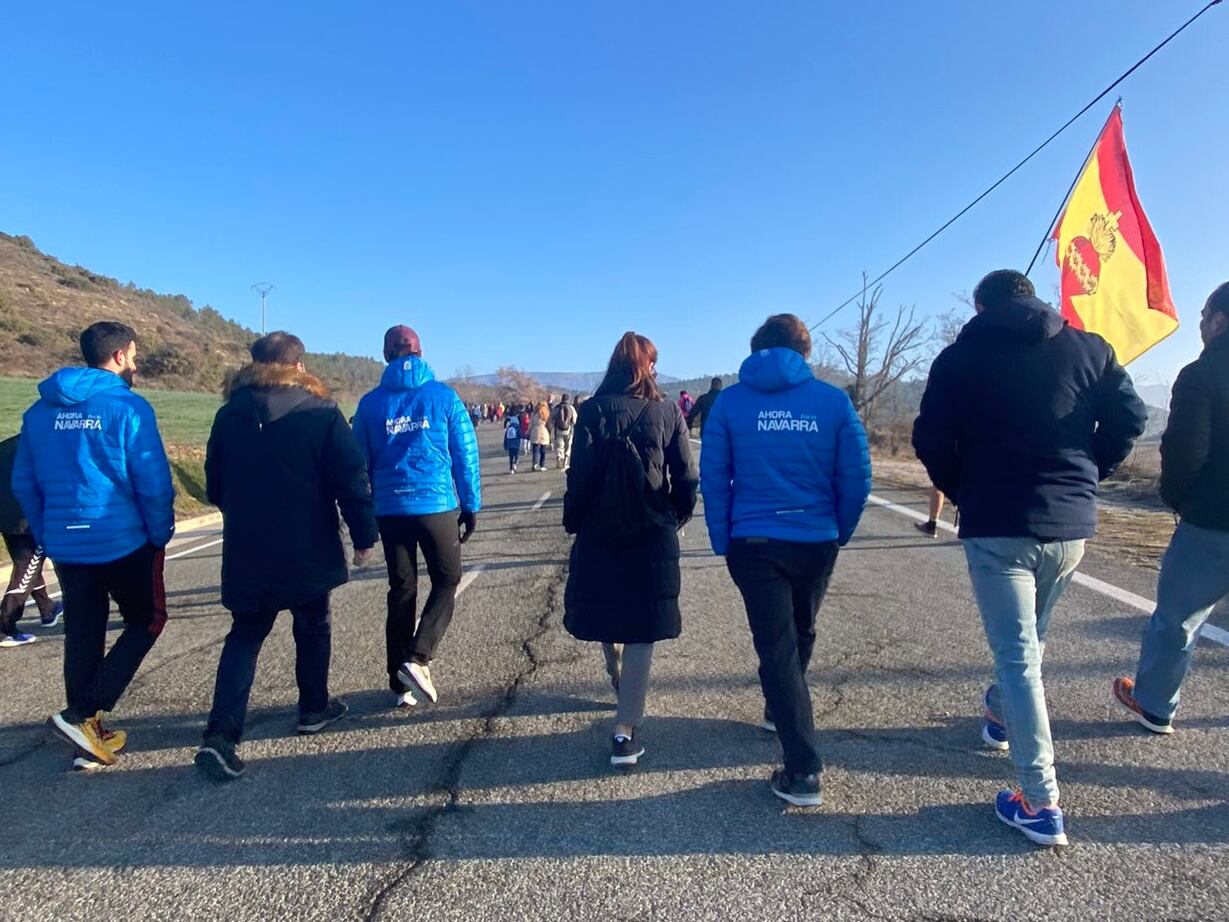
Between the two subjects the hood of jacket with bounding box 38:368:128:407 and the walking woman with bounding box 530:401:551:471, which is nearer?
the hood of jacket with bounding box 38:368:128:407

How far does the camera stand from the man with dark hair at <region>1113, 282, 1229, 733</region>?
3201 millimetres

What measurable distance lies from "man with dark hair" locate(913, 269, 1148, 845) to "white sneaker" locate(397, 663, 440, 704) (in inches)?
110

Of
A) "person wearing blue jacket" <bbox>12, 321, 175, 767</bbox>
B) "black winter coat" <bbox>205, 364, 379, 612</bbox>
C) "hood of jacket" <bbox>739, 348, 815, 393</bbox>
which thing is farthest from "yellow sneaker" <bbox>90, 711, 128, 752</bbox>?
"hood of jacket" <bbox>739, 348, 815, 393</bbox>

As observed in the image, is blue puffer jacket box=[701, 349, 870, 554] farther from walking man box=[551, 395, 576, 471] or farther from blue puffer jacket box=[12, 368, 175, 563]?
walking man box=[551, 395, 576, 471]

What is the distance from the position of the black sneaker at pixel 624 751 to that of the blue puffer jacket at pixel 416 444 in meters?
1.59

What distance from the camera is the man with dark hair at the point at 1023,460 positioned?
279cm

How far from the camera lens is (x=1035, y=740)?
2.75m

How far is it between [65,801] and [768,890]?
293 cm

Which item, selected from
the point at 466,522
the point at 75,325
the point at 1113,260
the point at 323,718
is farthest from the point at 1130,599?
the point at 75,325

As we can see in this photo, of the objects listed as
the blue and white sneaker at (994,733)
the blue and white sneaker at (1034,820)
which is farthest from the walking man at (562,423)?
the blue and white sneaker at (1034,820)

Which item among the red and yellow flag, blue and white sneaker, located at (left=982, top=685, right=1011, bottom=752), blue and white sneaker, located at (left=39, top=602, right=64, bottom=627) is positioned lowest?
blue and white sneaker, located at (left=39, top=602, right=64, bottom=627)

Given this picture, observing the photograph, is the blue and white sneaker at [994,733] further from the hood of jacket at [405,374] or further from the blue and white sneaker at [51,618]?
the blue and white sneaker at [51,618]

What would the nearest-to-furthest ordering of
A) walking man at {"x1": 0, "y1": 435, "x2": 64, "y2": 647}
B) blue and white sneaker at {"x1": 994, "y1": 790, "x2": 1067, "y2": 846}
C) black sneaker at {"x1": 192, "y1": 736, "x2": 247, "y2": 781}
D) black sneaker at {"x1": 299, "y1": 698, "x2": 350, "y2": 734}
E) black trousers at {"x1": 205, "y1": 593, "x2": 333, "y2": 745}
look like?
1. blue and white sneaker at {"x1": 994, "y1": 790, "x2": 1067, "y2": 846}
2. black sneaker at {"x1": 192, "y1": 736, "x2": 247, "y2": 781}
3. black trousers at {"x1": 205, "y1": 593, "x2": 333, "y2": 745}
4. black sneaker at {"x1": 299, "y1": 698, "x2": 350, "y2": 734}
5. walking man at {"x1": 0, "y1": 435, "x2": 64, "y2": 647}

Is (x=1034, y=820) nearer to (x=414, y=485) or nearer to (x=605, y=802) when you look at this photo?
(x=605, y=802)
